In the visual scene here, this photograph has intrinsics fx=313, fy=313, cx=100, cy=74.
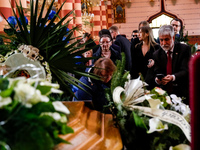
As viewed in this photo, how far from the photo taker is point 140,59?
476 cm

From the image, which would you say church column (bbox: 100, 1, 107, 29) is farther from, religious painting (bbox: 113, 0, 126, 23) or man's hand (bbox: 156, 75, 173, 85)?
man's hand (bbox: 156, 75, 173, 85)

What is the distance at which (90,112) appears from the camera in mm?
1828

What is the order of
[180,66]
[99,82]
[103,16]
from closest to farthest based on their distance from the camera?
[99,82] → [180,66] → [103,16]

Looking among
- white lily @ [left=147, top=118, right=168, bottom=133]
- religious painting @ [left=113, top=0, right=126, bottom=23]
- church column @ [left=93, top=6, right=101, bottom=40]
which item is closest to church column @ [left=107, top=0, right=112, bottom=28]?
religious painting @ [left=113, top=0, right=126, bottom=23]

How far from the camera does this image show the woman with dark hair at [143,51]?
4.66 meters

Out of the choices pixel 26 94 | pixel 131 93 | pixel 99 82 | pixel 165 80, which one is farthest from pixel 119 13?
pixel 26 94

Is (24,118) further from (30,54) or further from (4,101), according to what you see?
(30,54)

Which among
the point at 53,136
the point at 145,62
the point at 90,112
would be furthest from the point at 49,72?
the point at 145,62

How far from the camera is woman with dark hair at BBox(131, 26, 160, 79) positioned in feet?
15.3

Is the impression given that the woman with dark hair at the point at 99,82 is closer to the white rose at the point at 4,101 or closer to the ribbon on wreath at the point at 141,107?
the ribbon on wreath at the point at 141,107

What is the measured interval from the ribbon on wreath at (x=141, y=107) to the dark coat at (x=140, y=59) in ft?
9.12

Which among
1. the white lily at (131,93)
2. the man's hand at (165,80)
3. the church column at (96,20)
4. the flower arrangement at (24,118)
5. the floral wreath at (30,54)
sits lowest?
the man's hand at (165,80)

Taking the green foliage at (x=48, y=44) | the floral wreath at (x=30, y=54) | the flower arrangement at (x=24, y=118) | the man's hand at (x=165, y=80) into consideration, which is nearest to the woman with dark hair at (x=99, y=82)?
the green foliage at (x=48, y=44)

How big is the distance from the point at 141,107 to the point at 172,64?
6.84ft
